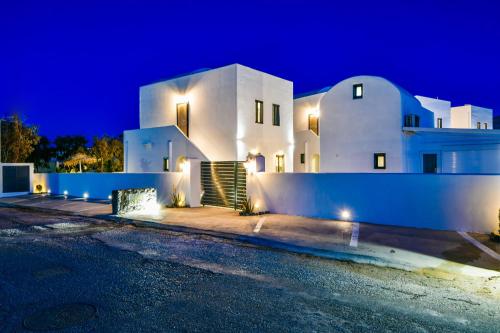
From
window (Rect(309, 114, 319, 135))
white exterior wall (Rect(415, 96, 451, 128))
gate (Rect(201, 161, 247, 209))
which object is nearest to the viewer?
gate (Rect(201, 161, 247, 209))

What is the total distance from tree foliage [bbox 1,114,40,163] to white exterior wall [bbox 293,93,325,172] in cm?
2096

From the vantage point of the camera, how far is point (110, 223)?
36.9 feet

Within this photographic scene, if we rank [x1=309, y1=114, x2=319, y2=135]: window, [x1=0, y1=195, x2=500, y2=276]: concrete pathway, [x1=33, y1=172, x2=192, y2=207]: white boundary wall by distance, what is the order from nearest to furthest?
1. [x1=0, y1=195, x2=500, y2=276]: concrete pathway
2. [x1=33, y1=172, x2=192, y2=207]: white boundary wall
3. [x1=309, y1=114, x2=319, y2=135]: window

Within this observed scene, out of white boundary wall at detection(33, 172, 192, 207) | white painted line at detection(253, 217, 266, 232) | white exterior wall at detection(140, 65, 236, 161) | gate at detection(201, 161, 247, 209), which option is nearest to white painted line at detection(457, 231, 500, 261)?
white painted line at detection(253, 217, 266, 232)

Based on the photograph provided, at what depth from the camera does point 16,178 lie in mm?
22953

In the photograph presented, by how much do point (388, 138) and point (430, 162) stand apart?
10.2ft

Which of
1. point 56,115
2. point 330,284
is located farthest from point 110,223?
point 56,115

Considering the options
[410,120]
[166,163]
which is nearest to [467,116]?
[410,120]

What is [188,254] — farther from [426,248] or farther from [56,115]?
[56,115]

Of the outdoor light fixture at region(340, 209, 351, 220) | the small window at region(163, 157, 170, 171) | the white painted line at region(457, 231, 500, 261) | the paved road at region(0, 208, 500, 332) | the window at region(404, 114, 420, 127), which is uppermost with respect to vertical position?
the window at region(404, 114, 420, 127)

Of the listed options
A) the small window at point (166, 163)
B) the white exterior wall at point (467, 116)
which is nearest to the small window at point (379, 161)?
the small window at point (166, 163)

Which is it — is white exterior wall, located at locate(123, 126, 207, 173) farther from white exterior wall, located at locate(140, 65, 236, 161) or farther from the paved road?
the paved road

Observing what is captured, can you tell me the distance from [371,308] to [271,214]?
7.99 m

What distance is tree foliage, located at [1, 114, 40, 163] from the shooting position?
26.4m
